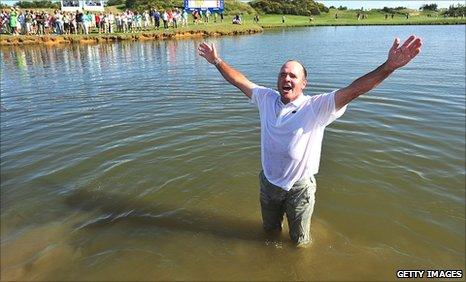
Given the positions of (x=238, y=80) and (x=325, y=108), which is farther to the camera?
(x=238, y=80)

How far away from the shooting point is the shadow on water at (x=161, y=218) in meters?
6.46

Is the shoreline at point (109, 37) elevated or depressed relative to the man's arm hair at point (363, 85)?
depressed

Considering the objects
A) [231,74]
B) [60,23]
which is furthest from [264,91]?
[60,23]

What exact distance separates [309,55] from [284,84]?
2414cm

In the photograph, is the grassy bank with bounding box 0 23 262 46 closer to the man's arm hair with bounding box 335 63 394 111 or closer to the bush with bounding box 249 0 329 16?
the man's arm hair with bounding box 335 63 394 111

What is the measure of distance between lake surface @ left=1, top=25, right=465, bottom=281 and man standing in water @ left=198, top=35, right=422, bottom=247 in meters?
1.16

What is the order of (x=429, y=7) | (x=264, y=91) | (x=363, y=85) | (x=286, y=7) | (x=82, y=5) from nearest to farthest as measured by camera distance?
(x=363, y=85) → (x=264, y=91) → (x=82, y=5) → (x=286, y=7) → (x=429, y=7)

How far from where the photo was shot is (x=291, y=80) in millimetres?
4523

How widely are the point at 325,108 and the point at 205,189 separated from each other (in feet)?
13.4

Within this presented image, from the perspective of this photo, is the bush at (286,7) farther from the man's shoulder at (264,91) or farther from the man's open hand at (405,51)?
the man's open hand at (405,51)

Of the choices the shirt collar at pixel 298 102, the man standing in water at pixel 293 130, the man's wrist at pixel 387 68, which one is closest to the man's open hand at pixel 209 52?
the man standing in water at pixel 293 130

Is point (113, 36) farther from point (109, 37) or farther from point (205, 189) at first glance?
point (205, 189)

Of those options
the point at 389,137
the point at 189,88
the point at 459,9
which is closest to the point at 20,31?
the point at 189,88

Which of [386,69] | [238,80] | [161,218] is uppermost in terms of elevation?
[386,69]
